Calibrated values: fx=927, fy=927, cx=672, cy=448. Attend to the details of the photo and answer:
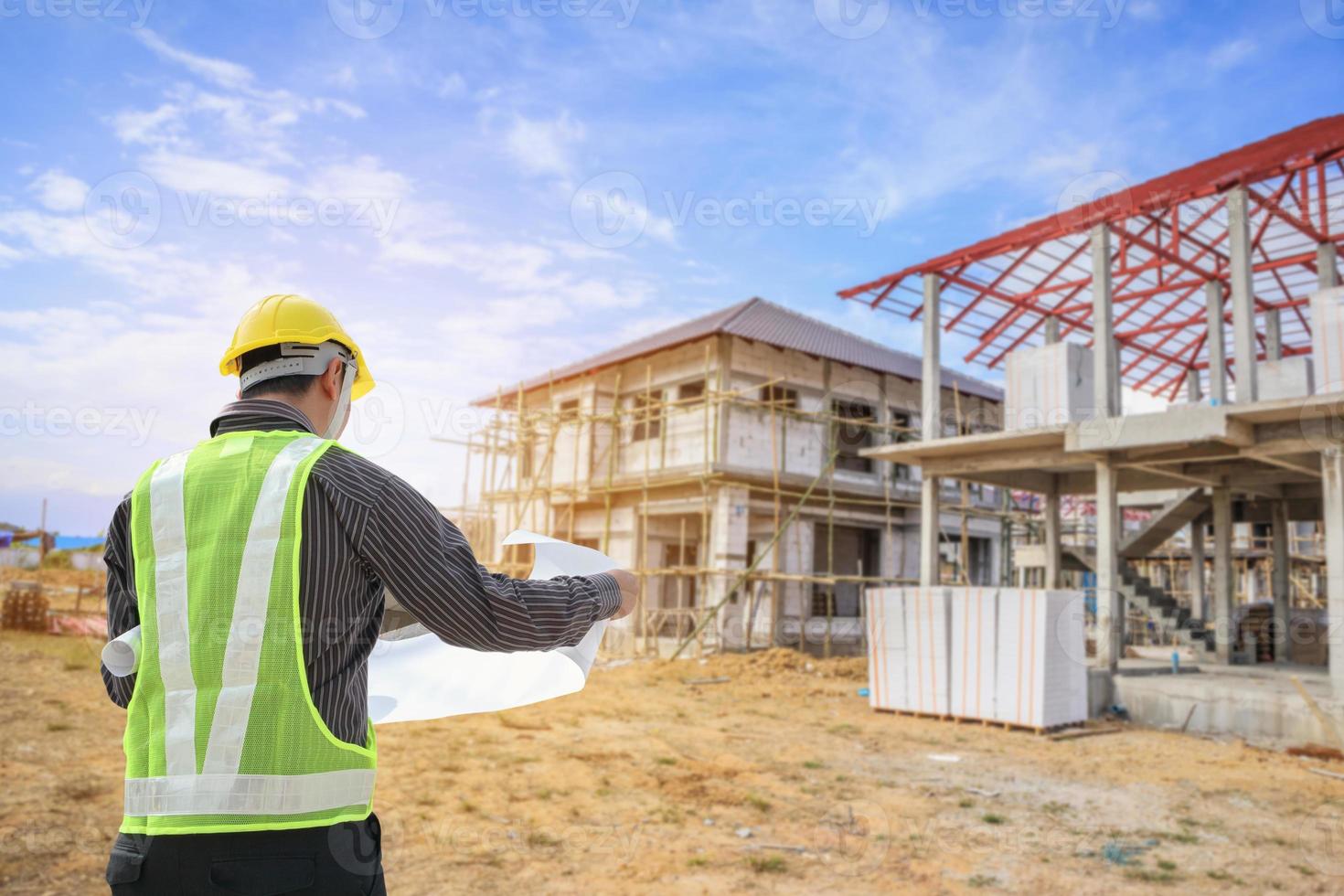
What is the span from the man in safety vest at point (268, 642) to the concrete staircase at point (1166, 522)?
20677 mm

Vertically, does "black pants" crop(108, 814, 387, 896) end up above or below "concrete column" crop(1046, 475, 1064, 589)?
below

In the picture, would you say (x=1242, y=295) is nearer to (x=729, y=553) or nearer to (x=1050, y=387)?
(x=1050, y=387)

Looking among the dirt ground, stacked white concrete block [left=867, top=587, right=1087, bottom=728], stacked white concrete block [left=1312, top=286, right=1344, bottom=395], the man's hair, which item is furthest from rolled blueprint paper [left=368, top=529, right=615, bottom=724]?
stacked white concrete block [left=1312, top=286, right=1344, bottom=395]

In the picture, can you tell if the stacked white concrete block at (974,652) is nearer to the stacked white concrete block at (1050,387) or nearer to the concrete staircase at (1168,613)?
the stacked white concrete block at (1050,387)

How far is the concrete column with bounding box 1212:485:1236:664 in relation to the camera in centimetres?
1652

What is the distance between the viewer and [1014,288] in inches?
627

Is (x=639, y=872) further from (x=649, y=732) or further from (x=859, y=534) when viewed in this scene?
(x=859, y=534)

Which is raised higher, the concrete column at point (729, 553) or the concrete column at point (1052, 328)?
the concrete column at point (1052, 328)

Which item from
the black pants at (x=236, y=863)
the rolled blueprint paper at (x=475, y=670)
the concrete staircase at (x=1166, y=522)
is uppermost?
the concrete staircase at (x=1166, y=522)

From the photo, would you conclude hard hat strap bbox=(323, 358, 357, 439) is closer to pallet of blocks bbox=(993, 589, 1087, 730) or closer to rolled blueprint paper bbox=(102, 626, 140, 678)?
rolled blueprint paper bbox=(102, 626, 140, 678)

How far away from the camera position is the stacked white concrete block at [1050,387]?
542 inches

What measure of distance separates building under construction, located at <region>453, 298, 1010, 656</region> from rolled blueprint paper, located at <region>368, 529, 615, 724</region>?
17365 mm
